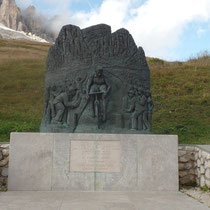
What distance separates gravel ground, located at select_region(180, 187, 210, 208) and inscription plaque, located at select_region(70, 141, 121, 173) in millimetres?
1483

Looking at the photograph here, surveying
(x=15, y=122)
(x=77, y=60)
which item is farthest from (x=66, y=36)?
(x=15, y=122)

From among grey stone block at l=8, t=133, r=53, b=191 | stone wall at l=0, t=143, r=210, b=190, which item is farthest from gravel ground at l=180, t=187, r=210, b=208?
grey stone block at l=8, t=133, r=53, b=191

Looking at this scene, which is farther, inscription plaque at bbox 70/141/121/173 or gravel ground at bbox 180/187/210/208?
inscription plaque at bbox 70/141/121/173

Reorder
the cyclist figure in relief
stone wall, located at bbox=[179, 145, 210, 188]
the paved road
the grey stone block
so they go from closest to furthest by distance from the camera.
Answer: the paved road, the grey stone block, the cyclist figure in relief, stone wall, located at bbox=[179, 145, 210, 188]

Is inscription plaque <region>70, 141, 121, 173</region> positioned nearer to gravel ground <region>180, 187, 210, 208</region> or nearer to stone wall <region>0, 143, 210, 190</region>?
gravel ground <region>180, 187, 210, 208</region>

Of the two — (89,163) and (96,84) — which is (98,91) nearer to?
(96,84)

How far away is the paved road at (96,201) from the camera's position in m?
4.22

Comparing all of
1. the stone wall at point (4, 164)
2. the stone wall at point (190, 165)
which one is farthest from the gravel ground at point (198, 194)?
the stone wall at point (4, 164)

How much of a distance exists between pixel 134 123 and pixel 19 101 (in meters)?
9.87

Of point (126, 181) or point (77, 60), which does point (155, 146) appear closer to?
point (126, 181)

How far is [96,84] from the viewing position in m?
6.43

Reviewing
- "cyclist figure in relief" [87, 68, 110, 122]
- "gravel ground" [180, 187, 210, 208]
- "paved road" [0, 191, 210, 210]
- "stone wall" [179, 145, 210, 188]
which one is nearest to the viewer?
"paved road" [0, 191, 210, 210]

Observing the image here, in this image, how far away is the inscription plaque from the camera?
223 inches

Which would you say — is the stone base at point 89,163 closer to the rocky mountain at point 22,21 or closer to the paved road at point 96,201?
the paved road at point 96,201
